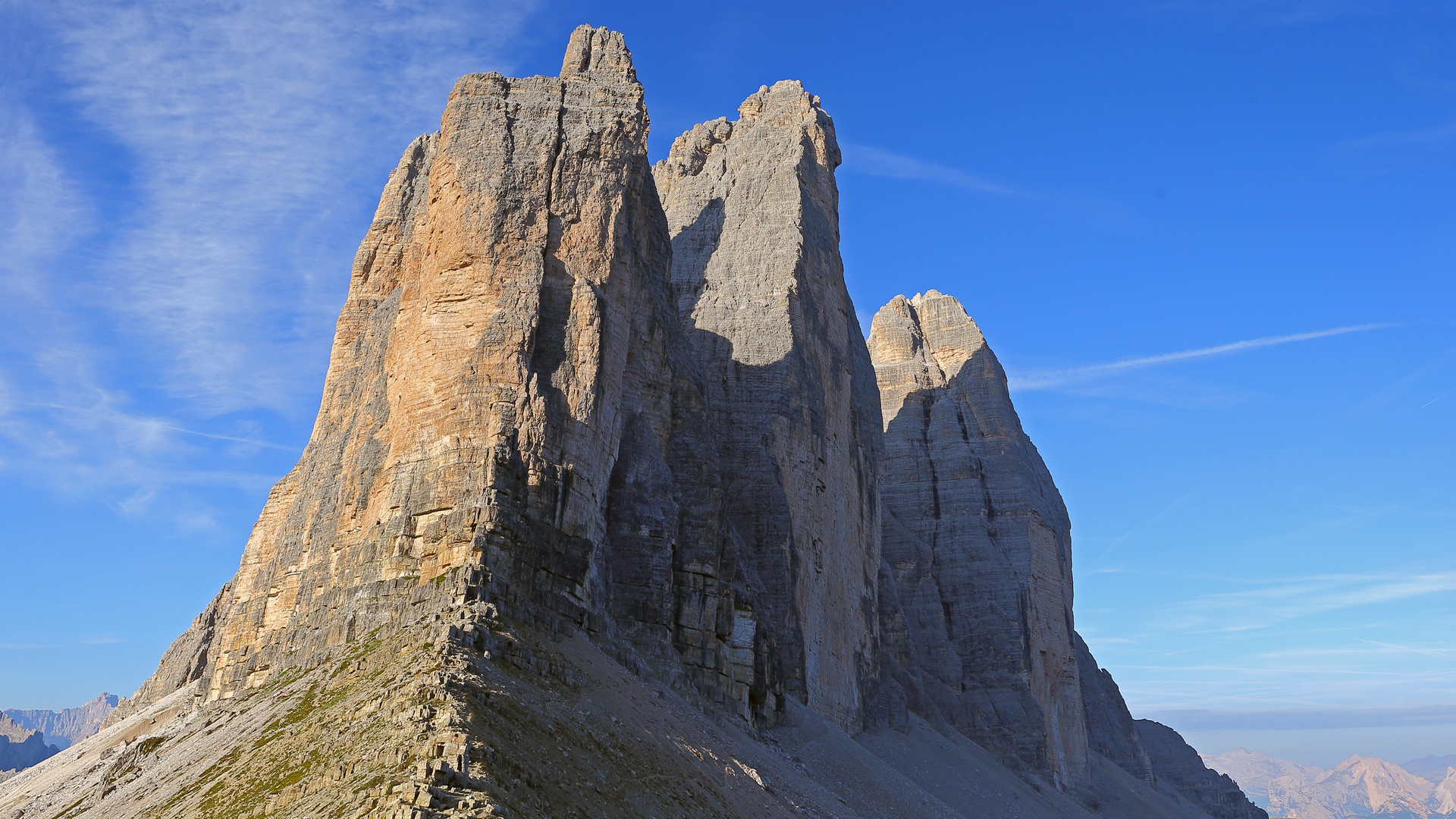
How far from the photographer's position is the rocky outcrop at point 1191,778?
104 metres

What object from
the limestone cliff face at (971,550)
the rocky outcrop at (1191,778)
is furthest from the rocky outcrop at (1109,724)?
the limestone cliff face at (971,550)

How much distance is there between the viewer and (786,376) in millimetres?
63125

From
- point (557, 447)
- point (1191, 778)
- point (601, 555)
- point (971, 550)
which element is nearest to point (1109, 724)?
point (1191, 778)

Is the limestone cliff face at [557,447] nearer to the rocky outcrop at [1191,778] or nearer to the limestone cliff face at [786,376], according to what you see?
the limestone cliff face at [786,376]

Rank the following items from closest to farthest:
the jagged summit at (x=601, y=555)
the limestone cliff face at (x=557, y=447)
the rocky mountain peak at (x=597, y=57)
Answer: the jagged summit at (x=601, y=555) < the limestone cliff face at (x=557, y=447) < the rocky mountain peak at (x=597, y=57)

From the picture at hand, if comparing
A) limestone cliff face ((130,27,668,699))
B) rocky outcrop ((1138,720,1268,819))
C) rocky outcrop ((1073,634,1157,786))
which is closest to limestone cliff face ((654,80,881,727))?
limestone cliff face ((130,27,668,699))

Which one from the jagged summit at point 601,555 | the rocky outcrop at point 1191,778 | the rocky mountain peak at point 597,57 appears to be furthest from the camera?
the rocky outcrop at point 1191,778

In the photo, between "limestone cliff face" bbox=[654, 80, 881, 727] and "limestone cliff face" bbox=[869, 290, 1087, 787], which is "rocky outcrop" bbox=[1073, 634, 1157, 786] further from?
"limestone cliff face" bbox=[654, 80, 881, 727]

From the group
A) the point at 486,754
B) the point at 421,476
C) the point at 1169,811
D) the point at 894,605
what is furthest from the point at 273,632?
the point at 1169,811

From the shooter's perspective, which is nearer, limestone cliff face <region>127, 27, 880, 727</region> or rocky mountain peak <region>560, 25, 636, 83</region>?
limestone cliff face <region>127, 27, 880, 727</region>

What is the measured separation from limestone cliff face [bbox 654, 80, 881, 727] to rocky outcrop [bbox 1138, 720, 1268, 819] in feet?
161

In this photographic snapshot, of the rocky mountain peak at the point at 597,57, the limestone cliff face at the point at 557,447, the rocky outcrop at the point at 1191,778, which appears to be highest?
the rocky mountain peak at the point at 597,57

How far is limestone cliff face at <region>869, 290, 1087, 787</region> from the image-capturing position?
80000 mm

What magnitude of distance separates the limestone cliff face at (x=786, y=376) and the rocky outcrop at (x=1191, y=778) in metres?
49.1
